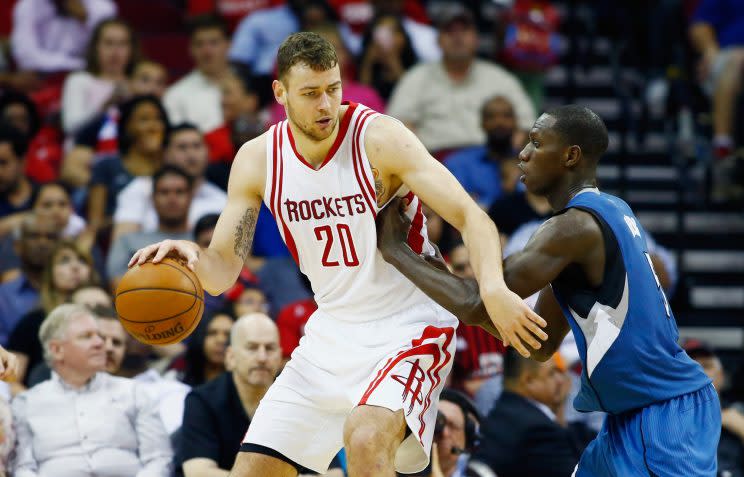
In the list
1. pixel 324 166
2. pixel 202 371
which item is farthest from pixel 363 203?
pixel 202 371

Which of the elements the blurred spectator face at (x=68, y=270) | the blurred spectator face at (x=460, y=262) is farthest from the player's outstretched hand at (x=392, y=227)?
the blurred spectator face at (x=68, y=270)

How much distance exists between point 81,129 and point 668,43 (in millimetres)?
5596

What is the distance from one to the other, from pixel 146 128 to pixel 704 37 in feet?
16.7

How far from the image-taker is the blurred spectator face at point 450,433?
6.48 meters

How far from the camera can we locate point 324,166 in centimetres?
507

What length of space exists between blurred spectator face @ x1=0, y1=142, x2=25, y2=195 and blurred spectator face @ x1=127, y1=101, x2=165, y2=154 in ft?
3.01

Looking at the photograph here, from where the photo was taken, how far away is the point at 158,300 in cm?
494

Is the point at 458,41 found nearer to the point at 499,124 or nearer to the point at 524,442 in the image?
the point at 499,124

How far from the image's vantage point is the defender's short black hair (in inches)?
190

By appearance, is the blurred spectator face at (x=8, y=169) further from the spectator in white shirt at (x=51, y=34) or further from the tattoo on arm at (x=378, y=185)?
the tattoo on arm at (x=378, y=185)

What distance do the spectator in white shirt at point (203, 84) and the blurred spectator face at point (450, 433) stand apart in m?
4.93

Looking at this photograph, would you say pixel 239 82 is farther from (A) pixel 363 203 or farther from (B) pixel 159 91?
(A) pixel 363 203

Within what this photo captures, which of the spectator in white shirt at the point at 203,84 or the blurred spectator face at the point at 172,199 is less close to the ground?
the spectator in white shirt at the point at 203,84

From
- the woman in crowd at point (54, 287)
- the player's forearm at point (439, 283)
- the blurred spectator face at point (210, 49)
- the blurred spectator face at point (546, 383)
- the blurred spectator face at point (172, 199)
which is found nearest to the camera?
the player's forearm at point (439, 283)
